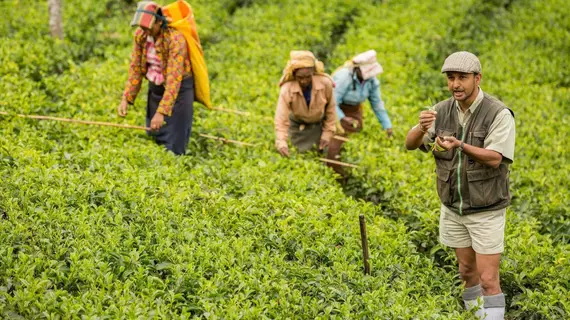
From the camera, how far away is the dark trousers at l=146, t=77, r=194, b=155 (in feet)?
24.6

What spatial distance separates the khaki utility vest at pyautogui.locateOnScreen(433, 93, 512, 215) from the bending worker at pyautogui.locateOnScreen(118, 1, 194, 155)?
3.09 metres

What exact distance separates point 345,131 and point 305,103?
1380 millimetres

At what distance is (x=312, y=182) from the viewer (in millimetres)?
7004

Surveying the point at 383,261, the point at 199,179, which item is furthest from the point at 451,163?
the point at 199,179

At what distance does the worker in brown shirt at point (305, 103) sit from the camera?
716 cm

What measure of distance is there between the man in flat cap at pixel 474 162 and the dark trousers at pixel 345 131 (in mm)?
2925

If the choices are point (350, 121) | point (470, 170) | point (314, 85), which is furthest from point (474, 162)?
point (350, 121)

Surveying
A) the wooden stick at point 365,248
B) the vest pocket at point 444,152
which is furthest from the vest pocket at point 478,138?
the wooden stick at point 365,248

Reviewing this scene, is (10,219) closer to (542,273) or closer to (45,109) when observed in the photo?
(45,109)

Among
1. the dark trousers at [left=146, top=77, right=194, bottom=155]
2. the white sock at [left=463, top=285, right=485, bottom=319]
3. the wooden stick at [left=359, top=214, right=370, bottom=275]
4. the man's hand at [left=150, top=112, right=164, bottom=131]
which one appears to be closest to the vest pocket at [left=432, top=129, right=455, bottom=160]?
the wooden stick at [left=359, top=214, right=370, bottom=275]

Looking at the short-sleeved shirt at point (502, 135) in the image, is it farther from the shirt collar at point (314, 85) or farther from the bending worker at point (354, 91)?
the bending worker at point (354, 91)

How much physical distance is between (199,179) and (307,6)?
Result: 8.92 metres

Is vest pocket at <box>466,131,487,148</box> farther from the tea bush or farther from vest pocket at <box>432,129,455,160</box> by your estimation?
the tea bush

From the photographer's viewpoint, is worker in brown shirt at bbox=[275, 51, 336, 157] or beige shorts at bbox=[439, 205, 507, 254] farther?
worker in brown shirt at bbox=[275, 51, 336, 157]
